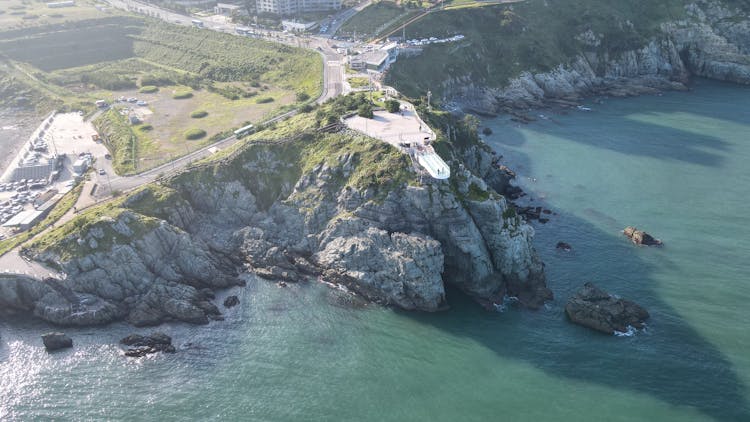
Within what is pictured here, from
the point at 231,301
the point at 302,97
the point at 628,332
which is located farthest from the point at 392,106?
the point at 628,332

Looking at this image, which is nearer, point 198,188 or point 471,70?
point 198,188

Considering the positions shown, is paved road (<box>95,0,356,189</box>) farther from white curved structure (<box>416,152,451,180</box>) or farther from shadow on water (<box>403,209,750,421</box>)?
shadow on water (<box>403,209,750,421</box>)

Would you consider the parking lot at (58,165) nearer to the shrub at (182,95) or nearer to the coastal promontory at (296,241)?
the coastal promontory at (296,241)

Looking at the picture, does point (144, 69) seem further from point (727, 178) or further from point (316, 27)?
point (727, 178)

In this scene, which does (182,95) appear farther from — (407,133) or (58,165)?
(407,133)

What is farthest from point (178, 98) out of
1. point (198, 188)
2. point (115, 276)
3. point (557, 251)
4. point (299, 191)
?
point (557, 251)

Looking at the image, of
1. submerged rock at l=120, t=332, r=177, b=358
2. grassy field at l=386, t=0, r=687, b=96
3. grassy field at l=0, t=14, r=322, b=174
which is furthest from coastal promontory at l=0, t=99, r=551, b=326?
grassy field at l=386, t=0, r=687, b=96
